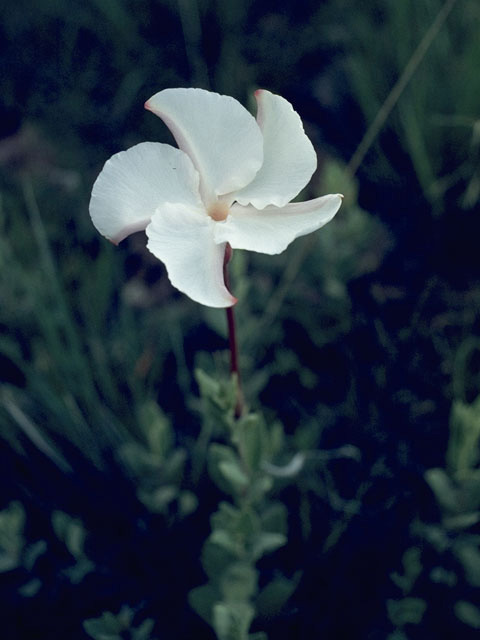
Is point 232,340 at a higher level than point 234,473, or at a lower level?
higher

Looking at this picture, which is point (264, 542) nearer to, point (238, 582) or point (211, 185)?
point (238, 582)

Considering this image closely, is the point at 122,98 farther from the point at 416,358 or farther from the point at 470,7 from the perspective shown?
the point at 416,358

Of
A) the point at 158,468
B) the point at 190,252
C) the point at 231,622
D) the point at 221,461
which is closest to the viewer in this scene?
the point at 190,252

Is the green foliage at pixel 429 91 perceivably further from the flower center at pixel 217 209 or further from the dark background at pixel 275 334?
the flower center at pixel 217 209

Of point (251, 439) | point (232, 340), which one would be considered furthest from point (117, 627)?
point (232, 340)

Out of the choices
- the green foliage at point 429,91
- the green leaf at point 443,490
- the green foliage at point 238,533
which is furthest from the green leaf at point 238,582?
the green foliage at point 429,91

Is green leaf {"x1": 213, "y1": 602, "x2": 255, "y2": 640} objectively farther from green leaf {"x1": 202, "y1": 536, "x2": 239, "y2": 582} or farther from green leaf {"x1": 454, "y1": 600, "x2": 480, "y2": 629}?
green leaf {"x1": 454, "y1": 600, "x2": 480, "y2": 629}

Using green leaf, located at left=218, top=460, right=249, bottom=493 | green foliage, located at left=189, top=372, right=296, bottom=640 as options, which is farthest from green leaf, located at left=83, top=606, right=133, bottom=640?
green leaf, located at left=218, top=460, right=249, bottom=493
